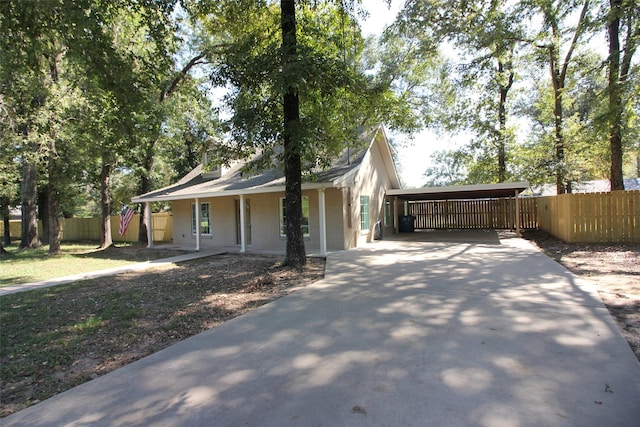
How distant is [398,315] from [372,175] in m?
10.8

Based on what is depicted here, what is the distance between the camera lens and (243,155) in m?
9.34

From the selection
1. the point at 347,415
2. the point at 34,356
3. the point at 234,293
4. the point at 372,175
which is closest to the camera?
the point at 347,415

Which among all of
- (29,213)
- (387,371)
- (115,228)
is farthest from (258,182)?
(115,228)

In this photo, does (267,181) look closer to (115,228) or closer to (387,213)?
(387,213)

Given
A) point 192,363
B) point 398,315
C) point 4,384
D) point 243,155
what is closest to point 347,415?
point 192,363

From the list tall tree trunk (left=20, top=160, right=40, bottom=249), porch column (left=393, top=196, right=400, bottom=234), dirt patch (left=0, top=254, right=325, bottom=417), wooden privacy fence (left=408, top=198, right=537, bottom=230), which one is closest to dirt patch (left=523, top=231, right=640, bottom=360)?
dirt patch (left=0, top=254, right=325, bottom=417)

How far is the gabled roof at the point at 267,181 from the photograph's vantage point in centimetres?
1126

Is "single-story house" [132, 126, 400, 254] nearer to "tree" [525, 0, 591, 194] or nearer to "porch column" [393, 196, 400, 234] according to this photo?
"porch column" [393, 196, 400, 234]

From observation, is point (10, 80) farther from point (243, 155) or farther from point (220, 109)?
point (243, 155)

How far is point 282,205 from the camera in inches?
534

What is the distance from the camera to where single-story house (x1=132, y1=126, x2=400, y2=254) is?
12.3 m

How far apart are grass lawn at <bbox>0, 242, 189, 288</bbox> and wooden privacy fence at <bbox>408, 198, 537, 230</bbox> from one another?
1506 cm

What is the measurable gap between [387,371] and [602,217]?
40.3 feet

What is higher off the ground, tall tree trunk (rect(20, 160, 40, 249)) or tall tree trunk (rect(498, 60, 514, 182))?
tall tree trunk (rect(498, 60, 514, 182))
